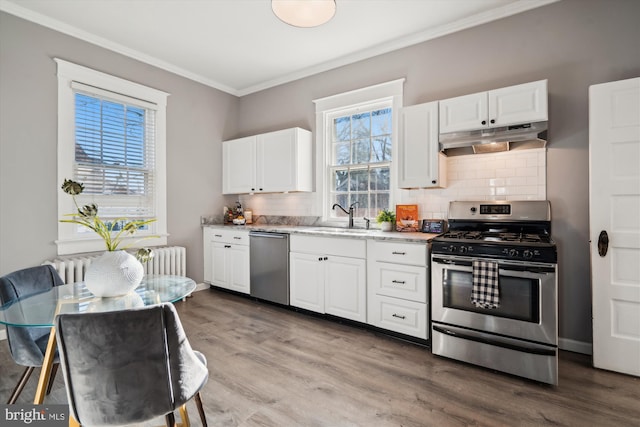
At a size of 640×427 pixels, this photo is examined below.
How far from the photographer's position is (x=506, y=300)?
7.79ft

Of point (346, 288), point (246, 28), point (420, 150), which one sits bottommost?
point (346, 288)

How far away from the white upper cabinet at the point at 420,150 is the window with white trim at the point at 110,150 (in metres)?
3.05

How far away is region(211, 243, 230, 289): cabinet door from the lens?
4.50m

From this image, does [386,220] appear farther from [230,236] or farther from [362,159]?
[230,236]

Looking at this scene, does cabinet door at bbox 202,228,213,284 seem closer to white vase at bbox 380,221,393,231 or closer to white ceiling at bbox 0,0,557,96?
white ceiling at bbox 0,0,557,96

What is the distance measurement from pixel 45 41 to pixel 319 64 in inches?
114

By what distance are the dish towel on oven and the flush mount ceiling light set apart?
2086 millimetres

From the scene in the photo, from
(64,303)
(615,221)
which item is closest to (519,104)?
(615,221)

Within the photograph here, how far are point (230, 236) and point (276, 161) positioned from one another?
118 cm

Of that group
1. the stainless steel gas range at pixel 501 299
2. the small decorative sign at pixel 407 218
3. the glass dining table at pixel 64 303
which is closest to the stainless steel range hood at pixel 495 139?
the stainless steel gas range at pixel 501 299

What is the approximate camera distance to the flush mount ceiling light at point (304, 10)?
2.21 metres

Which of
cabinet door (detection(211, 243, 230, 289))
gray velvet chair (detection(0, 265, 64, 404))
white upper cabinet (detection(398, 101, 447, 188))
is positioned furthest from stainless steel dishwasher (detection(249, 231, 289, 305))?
gray velvet chair (detection(0, 265, 64, 404))

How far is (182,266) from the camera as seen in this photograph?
14.1 ft

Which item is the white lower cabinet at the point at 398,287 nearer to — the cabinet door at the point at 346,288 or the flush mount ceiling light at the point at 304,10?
the cabinet door at the point at 346,288
